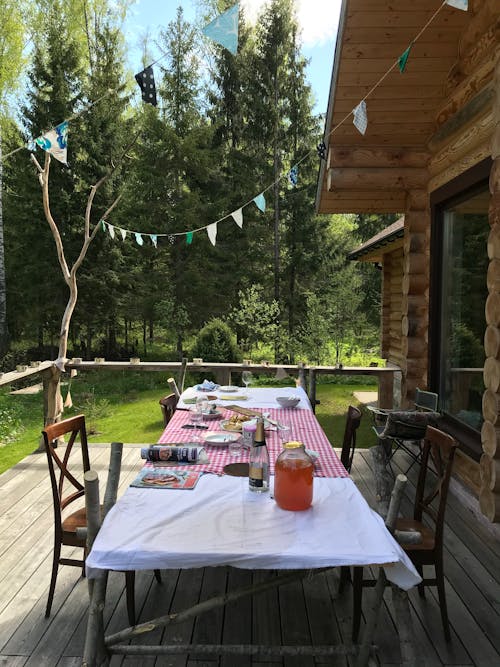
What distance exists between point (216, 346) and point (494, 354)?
5287 millimetres

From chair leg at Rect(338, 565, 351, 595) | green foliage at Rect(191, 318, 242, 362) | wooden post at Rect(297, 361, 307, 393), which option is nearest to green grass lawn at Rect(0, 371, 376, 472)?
green foliage at Rect(191, 318, 242, 362)

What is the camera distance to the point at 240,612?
2.35 m

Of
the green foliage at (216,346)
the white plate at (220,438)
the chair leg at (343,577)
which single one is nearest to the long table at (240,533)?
the white plate at (220,438)

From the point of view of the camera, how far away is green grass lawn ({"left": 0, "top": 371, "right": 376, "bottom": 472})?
269 inches

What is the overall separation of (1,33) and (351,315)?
10.3m

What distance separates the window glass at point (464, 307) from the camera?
3973mm

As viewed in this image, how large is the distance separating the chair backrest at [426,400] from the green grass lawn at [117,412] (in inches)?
76.7

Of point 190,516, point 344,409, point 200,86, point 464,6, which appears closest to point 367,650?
point 190,516

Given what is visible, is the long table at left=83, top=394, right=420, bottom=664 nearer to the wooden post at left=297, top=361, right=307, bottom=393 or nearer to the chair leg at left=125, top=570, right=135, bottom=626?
the chair leg at left=125, top=570, right=135, bottom=626

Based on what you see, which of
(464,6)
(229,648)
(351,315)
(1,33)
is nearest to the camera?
(229,648)

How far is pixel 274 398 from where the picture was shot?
12.0 feet

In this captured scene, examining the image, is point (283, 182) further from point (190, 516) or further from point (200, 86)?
point (190, 516)

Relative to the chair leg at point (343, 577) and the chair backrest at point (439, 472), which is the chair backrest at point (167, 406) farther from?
the chair backrest at point (439, 472)

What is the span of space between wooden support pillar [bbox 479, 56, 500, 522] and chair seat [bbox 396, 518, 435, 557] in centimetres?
98
